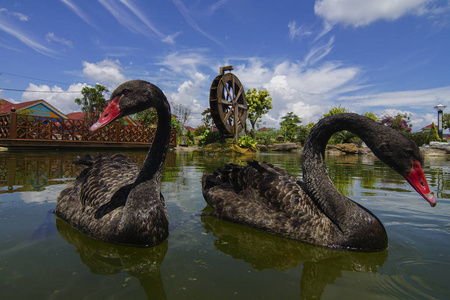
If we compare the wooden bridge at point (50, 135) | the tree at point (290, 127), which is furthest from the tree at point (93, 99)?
the tree at point (290, 127)

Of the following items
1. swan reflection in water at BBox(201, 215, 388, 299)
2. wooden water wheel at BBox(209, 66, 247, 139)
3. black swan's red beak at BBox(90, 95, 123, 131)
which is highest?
wooden water wheel at BBox(209, 66, 247, 139)

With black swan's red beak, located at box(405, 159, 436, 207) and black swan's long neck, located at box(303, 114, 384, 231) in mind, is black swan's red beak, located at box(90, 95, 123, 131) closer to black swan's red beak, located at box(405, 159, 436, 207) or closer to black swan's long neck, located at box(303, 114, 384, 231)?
black swan's long neck, located at box(303, 114, 384, 231)

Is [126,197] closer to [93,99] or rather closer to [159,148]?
[159,148]

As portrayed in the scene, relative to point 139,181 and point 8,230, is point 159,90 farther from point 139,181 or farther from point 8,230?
point 8,230

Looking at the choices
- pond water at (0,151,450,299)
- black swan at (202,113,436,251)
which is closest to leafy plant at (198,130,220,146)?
black swan at (202,113,436,251)

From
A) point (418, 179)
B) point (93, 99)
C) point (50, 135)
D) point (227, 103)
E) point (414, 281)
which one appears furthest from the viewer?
point (93, 99)

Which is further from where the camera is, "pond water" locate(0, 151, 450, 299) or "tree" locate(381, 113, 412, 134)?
"tree" locate(381, 113, 412, 134)

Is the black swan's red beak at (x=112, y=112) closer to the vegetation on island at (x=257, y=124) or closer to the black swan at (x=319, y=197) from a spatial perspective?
the black swan at (x=319, y=197)

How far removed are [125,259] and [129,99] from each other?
4.35ft

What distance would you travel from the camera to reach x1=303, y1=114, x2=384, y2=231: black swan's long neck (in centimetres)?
253

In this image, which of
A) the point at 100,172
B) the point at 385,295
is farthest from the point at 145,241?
the point at 385,295

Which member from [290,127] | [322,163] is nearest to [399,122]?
[290,127]

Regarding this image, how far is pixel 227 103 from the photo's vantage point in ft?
67.3

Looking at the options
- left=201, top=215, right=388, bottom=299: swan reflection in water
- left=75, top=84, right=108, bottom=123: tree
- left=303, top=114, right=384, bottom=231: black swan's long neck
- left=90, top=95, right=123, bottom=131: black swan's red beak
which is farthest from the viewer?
left=75, top=84, right=108, bottom=123: tree
